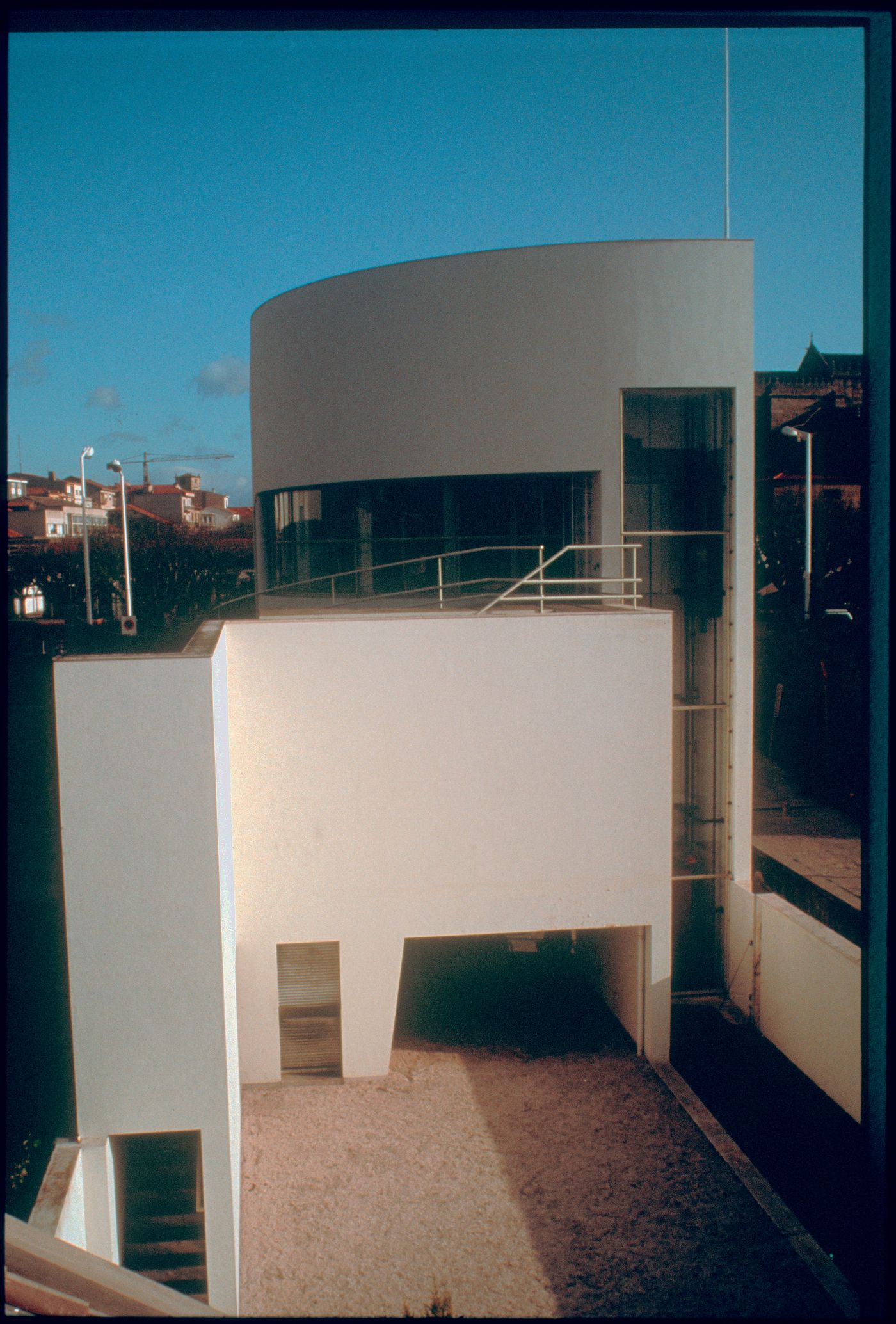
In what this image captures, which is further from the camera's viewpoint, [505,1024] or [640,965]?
[505,1024]

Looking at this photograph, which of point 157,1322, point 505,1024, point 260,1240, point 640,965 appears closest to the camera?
point 157,1322

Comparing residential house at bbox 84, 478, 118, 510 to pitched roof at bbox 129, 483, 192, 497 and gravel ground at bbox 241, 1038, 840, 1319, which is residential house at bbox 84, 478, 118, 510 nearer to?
pitched roof at bbox 129, 483, 192, 497

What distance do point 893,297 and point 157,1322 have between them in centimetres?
233

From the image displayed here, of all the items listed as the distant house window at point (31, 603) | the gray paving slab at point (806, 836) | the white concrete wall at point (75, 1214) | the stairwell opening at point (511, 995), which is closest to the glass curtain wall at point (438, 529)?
the stairwell opening at point (511, 995)

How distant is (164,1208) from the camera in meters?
6.89

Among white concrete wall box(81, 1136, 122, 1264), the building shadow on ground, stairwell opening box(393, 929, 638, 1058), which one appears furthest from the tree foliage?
white concrete wall box(81, 1136, 122, 1264)

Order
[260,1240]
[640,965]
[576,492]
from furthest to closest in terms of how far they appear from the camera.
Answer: [576,492], [640,965], [260,1240]

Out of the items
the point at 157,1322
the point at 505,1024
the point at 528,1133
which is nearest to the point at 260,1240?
the point at 528,1133

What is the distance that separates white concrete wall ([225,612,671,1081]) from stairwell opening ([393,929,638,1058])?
1285mm

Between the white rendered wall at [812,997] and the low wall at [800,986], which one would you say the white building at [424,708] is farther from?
the white rendered wall at [812,997]

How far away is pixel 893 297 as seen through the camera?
1.79m

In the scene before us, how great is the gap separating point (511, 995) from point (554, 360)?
802 cm

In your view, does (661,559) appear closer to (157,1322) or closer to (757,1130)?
(757,1130)

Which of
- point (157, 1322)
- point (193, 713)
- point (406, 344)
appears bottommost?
point (157, 1322)
